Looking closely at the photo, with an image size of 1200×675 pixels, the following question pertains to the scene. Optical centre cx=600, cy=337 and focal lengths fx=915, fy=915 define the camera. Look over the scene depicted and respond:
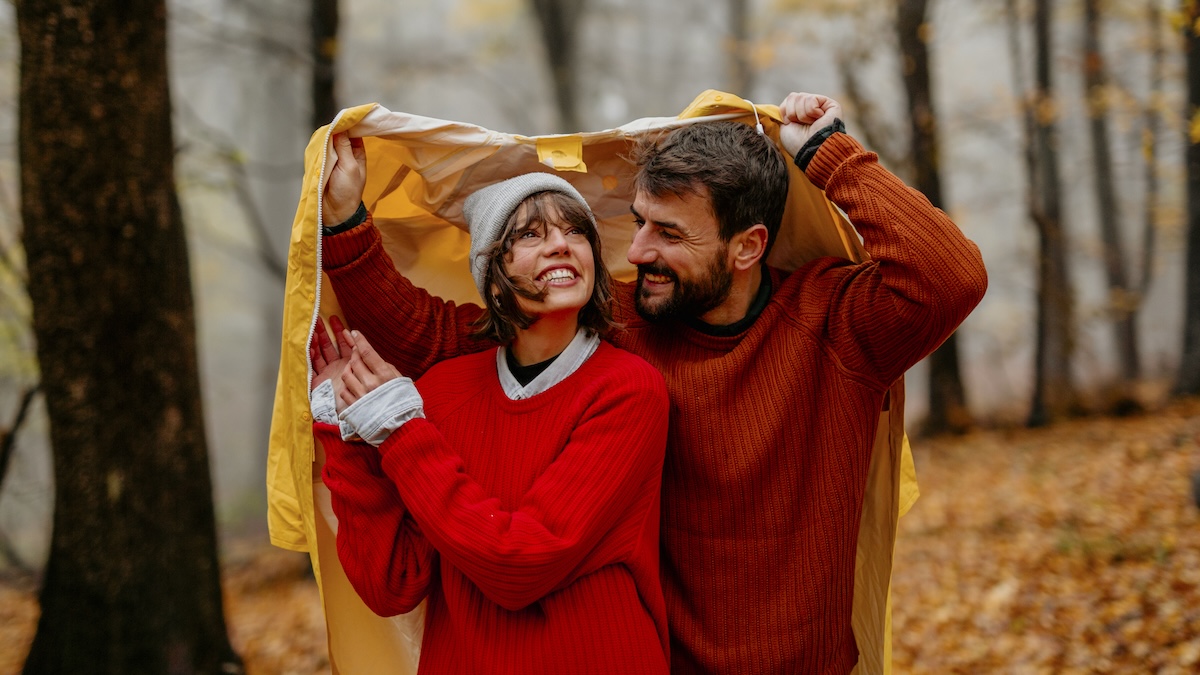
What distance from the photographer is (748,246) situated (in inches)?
96.6

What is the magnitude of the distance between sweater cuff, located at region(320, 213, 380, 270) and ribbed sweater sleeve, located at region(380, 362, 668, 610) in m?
0.57

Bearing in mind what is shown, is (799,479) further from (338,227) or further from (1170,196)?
(1170,196)

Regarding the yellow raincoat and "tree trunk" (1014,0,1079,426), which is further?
"tree trunk" (1014,0,1079,426)

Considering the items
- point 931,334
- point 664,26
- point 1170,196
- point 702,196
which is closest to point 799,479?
point 931,334

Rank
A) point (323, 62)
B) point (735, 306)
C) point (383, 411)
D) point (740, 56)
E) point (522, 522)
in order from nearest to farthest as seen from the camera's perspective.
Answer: point (522, 522) → point (383, 411) → point (735, 306) → point (323, 62) → point (740, 56)

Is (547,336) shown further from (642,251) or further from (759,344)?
(759,344)

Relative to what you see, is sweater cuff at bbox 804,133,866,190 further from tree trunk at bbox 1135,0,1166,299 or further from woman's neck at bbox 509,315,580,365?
tree trunk at bbox 1135,0,1166,299

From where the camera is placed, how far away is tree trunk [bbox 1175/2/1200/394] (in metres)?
6.39

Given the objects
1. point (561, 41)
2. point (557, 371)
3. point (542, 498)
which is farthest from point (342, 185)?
point (561, 41)

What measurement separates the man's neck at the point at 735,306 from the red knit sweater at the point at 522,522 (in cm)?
37

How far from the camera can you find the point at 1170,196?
16.3 metres

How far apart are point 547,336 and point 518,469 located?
0.35 meters

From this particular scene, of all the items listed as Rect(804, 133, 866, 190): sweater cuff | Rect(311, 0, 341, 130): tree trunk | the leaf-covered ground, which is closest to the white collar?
Rect(804, 133, 866, 190): sweater cuff

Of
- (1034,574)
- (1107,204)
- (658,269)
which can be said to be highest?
(1107,204)
